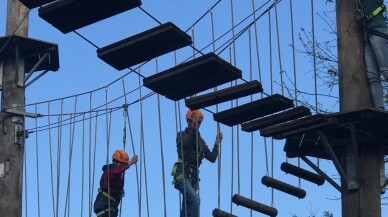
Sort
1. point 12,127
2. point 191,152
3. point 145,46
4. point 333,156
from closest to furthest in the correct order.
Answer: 1. point 145,46
2. point 333,156
3. point 191,152
4. point 12,127

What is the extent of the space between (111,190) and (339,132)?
11.5 feet

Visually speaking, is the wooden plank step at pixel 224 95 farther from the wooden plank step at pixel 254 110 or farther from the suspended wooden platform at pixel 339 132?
the suspended wooden platform at pixel 339 132

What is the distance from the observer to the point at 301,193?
8758mm

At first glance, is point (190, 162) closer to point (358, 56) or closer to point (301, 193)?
point (301, 193)

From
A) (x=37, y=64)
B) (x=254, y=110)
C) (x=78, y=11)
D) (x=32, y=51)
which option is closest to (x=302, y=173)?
(x=254, y=110)

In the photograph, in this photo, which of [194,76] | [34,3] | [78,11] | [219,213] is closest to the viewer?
[34,3]

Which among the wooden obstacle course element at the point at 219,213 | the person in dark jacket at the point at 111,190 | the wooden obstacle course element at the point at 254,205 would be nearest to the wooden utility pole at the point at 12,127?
the person in dark jacket at the point at 111,190

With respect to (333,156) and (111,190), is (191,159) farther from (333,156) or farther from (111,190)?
(333,156)

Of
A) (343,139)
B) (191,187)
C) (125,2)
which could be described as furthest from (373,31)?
(191,187)

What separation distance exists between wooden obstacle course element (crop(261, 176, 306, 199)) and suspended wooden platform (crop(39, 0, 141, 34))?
218 cm

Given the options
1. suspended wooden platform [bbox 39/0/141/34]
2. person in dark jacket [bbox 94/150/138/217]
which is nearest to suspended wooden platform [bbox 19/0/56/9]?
suspended wooden platform [bbox 39/0/141/34]

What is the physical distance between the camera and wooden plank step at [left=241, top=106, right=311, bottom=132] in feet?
26.2

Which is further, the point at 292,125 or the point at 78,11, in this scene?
the point at 292,125

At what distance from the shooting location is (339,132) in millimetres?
7965
